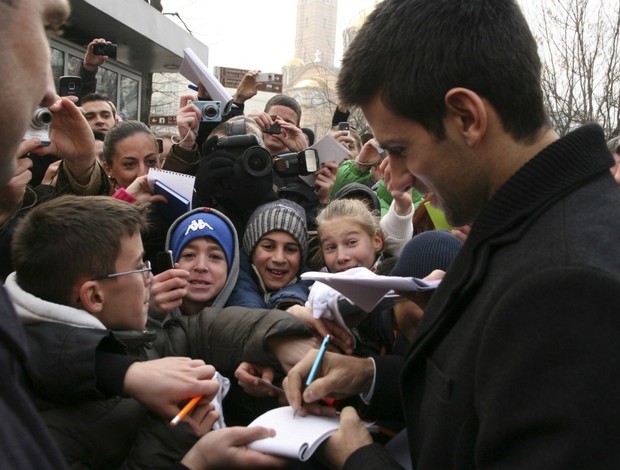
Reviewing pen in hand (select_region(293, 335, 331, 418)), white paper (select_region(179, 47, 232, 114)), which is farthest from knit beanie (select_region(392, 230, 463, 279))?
white paper (select_region(179, 47, 232, 114))

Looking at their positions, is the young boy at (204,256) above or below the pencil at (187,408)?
above

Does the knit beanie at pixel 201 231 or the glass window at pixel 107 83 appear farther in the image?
the glass window at pixel 107 83

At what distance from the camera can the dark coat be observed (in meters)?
0.91

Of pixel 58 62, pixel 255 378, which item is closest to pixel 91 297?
pixel 255 378

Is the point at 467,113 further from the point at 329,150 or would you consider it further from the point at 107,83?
the point at 107,83

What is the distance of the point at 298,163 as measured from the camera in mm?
3713

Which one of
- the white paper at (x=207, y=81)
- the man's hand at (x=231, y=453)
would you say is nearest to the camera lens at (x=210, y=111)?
the white paper at (x=207, y=81)

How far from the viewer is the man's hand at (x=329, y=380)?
5.72ft

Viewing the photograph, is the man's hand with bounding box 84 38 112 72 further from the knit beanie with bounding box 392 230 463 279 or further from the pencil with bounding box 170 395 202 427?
the pencil with bounding box 170 395 202 427

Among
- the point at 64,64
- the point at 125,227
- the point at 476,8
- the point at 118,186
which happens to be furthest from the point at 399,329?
the point at 64,64

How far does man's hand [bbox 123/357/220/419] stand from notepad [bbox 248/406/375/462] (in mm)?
195

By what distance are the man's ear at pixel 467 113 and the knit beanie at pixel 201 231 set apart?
1.70 metres

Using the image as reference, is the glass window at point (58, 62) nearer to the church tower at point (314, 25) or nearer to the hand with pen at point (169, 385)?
the hand with pen at point (169, 385)

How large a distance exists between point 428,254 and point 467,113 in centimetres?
104
